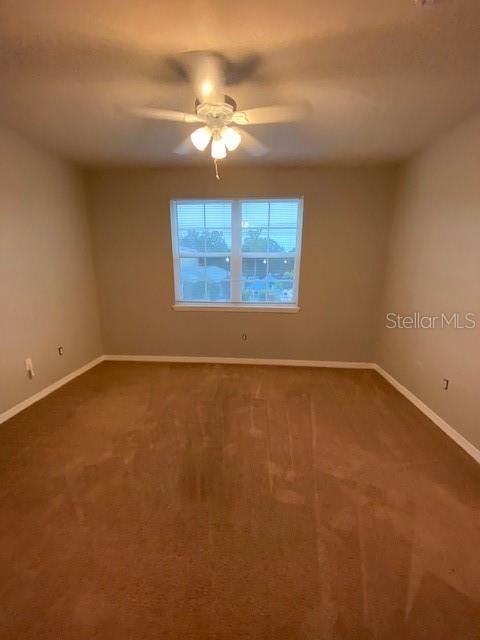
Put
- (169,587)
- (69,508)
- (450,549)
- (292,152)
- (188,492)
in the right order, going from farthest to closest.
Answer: (292,152) → (188,492) → (69,508) → (450,549) → (169,587)

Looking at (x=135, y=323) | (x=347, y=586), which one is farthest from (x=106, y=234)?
(x=347, y=586)

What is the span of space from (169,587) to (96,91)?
2763 millimetres

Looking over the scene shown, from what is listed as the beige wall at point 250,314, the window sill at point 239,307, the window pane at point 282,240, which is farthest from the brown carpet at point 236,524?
the window pane at point 282,240

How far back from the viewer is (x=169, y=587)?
125 centimetres

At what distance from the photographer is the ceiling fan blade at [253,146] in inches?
96.4

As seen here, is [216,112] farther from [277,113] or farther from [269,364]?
[269,364]

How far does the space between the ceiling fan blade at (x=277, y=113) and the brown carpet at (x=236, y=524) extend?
7.84 ft

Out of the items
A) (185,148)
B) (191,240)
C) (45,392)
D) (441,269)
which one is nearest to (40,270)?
(45,392)

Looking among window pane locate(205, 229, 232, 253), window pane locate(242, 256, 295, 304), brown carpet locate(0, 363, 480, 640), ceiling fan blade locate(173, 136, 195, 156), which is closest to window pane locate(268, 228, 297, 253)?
window pane locate(242, 256, 295, 304)

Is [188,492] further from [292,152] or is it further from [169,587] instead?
[292,152]

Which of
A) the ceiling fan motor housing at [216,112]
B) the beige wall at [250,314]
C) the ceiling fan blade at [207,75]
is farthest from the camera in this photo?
the beige wall at [250,314]

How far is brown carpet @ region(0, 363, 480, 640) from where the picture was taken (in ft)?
3.78

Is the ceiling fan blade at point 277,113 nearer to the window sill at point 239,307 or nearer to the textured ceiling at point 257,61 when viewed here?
the textured ceiling at point 257,61

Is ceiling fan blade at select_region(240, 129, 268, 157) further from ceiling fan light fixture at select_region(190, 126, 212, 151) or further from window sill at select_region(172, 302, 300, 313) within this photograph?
window sill at select_region(172, 302, 300, 313)
